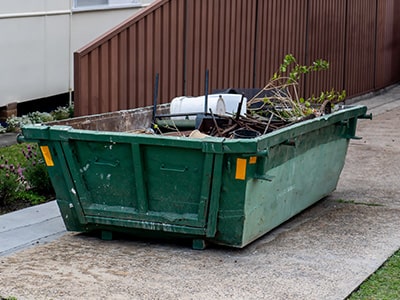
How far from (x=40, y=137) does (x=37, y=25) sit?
5.57 meters

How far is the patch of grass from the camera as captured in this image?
634cm

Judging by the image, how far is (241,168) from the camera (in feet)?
22.7

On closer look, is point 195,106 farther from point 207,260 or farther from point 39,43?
point 39,43

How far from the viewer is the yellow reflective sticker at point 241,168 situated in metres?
6.90

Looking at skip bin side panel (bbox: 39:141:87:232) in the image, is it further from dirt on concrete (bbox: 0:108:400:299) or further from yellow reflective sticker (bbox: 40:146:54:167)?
dirt on concrete (bbox: 0:108:400:299)

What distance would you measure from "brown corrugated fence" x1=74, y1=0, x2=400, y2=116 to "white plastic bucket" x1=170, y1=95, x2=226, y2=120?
98 cm

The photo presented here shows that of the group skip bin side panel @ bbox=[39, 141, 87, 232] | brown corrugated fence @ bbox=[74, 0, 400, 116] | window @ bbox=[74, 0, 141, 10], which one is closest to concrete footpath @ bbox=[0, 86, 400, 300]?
skip bin side panel @ bbox=[39, 141, 87, 232]

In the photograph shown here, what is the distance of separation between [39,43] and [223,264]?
6545 millimetres

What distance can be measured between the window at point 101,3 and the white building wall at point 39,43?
10 cm

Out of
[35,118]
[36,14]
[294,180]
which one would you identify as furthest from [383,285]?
[36,14]

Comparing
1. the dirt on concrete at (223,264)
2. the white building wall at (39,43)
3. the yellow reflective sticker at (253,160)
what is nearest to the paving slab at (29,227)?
the dirt on concrete at (223,264)

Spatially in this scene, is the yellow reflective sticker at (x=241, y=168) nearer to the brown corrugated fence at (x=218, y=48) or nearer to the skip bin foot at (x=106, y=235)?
the skip bin foot at (x=106, y=235)

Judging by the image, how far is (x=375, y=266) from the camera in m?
7.02

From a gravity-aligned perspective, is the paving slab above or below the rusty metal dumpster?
below
